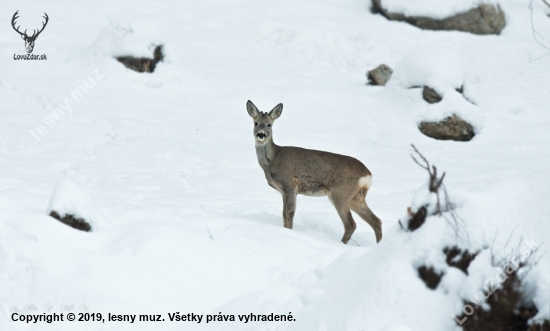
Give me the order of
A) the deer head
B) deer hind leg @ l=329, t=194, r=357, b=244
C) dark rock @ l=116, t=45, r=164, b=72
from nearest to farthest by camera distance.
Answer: deer hind leg @ l=329, t=194, r=357, b=244 → dark rock @ l=116, t=45, r=164, b=72 → the deer head

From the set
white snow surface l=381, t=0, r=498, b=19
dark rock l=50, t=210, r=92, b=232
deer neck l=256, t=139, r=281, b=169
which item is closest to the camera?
dark rock l=50, t=210, r=92, b=232

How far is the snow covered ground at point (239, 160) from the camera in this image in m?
4.79

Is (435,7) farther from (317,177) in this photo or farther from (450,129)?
(317,177)

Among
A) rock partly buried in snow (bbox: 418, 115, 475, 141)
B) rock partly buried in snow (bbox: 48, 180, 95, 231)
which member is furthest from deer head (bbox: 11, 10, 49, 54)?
rock partly buried in snow (bbox: 48, 180, 95, 231)

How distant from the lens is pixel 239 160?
11586 millimetres

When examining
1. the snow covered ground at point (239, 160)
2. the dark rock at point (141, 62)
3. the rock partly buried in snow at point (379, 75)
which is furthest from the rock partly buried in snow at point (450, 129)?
the dark rock at point (141, 62)

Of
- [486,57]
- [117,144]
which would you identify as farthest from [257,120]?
[486,57]

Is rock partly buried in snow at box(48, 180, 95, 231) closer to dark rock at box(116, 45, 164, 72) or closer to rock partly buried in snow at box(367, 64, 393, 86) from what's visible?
dark rock at box(116, 45, 164, 72)

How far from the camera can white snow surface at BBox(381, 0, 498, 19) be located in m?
18.0

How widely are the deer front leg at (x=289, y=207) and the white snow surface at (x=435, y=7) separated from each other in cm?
1152

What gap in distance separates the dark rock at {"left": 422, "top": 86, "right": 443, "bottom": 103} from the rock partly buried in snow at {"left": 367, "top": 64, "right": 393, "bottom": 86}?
177 cm

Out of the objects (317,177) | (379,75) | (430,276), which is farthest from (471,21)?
(430,276)

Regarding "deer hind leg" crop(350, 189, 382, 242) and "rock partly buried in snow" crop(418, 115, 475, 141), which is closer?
"deer hind leg" crop(350, 189, 382, 242)

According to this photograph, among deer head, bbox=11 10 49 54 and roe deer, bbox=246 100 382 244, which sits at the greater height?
roe deer, bbox=246 100 382 244
